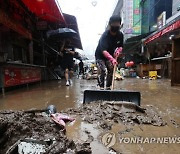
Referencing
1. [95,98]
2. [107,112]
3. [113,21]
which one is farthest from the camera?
[113,21]

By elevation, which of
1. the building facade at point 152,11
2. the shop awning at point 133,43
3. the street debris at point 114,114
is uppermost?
the building facade at point 152,11

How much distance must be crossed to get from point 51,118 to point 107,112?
0.80 m

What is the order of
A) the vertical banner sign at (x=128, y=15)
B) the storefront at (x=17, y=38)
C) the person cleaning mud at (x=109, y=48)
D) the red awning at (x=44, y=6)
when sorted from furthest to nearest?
1. the vertical banner sign at (x=128, y=15)
2. the red awning at (x=44, y=6)
3. the storefront at (x=17, y=38)
4. the person cleaning mud at (x=109, y=48)

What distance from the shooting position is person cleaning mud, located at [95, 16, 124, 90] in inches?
175

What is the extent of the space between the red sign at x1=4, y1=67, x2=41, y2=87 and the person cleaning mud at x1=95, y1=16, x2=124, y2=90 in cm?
283

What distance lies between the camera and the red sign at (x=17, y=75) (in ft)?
19.9

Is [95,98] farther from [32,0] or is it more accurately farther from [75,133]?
[32,0]

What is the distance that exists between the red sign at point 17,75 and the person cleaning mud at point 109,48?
9.28 ft

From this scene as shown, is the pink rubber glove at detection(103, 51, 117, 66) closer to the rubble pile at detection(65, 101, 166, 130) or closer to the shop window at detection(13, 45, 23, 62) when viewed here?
the rubble pile at detection(65, 101, 166, 130)

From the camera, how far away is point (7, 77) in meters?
6.06

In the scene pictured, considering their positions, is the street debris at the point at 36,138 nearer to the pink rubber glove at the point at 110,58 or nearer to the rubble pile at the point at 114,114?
the rubble pile at the point at 114,114

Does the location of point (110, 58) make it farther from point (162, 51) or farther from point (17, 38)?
point (162, 51)

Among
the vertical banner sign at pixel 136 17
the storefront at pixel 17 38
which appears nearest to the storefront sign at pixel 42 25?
the storefront at pixel 17 38

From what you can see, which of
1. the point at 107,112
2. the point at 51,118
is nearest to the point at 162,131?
the point at 107,112
